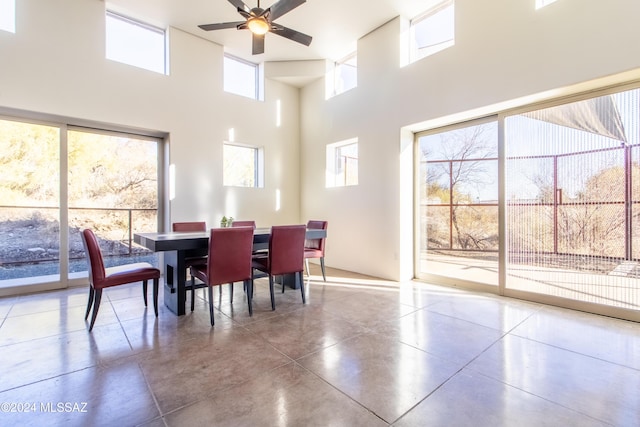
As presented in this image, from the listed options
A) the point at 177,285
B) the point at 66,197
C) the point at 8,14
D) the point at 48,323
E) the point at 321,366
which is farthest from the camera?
the point at 66,197

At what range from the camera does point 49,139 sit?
4.01m

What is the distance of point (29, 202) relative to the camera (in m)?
3.87

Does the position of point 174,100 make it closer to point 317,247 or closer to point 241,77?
point 241,77

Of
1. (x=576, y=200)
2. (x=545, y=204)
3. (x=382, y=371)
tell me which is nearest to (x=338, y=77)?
(x=545, y=204)

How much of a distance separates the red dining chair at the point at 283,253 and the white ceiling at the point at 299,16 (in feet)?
10.5

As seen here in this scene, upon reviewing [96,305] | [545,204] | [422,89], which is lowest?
[96,305]

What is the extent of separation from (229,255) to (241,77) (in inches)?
167

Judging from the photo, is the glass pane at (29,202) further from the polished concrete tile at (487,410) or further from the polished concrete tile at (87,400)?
the polished concrete tile at (487,410)

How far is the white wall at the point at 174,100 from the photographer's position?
12.0 ft

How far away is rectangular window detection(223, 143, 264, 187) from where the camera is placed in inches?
219

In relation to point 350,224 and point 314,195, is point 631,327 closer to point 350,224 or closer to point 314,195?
point 350,224

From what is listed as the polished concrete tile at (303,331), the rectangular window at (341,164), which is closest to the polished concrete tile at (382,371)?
the polished concrete tile at (303,331)

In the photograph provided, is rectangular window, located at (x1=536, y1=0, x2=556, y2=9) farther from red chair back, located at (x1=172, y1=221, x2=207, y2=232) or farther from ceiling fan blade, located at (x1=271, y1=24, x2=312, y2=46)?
red chair back, located at (x1=172, y1=221, x2=207, y2=232)

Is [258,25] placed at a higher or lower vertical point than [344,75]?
lower
